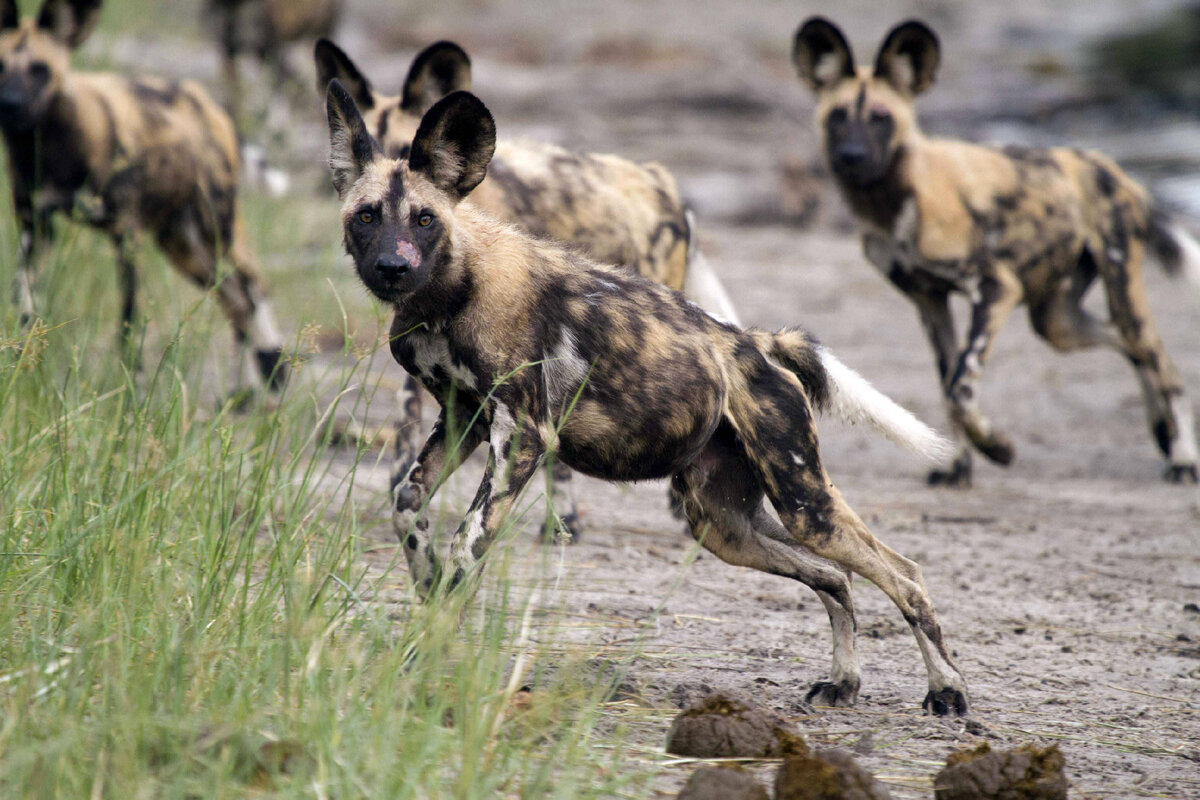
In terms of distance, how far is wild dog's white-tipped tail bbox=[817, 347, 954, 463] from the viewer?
339 centimetres

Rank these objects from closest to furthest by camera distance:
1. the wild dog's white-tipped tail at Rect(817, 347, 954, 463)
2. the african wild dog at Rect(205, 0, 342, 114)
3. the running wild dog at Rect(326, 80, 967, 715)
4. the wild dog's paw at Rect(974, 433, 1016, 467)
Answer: the running wild dog at Rect(326, 80, 967, 715)
the wild dog's white-tipped tail at Rect(817, 347, 954, 463)
the wild dog's paw at Rect(974, 433, 1016, 467)
the african wild dog at Rect(205, 0, 342, 114)

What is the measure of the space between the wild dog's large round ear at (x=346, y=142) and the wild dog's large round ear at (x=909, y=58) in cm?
350

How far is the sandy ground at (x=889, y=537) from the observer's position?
320 cm

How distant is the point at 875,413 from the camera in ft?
11.1

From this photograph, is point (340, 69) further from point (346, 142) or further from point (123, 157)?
point (346, 142)

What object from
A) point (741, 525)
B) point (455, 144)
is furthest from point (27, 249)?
point (741, 525)

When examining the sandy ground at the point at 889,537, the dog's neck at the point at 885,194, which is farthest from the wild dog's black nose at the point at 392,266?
the dog's neck at the point at 885,194

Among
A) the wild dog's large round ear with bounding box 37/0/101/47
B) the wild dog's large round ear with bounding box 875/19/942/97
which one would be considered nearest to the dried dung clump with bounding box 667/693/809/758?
the wild dog's large round ear with bounding box 875/19/942/97

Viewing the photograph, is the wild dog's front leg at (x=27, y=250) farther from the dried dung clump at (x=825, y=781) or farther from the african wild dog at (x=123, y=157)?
the dried dung clump at (x=825, y=781)

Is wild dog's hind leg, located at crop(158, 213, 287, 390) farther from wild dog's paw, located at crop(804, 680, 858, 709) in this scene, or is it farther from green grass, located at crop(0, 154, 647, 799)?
wild dog's paw, located at crop(804, 680, 858, 709)

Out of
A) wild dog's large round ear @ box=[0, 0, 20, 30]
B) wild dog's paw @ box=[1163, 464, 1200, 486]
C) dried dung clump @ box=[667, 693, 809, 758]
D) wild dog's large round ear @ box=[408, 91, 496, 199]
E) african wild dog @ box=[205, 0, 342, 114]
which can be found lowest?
dried dung clump @ box=[667, 693, 809, 758]

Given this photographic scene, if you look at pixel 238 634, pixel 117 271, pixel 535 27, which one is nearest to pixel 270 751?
pixel 238 634

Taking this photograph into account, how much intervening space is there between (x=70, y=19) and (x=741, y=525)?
4110 millimetres

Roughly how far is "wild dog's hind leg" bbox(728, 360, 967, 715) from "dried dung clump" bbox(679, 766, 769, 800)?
0.93 m
